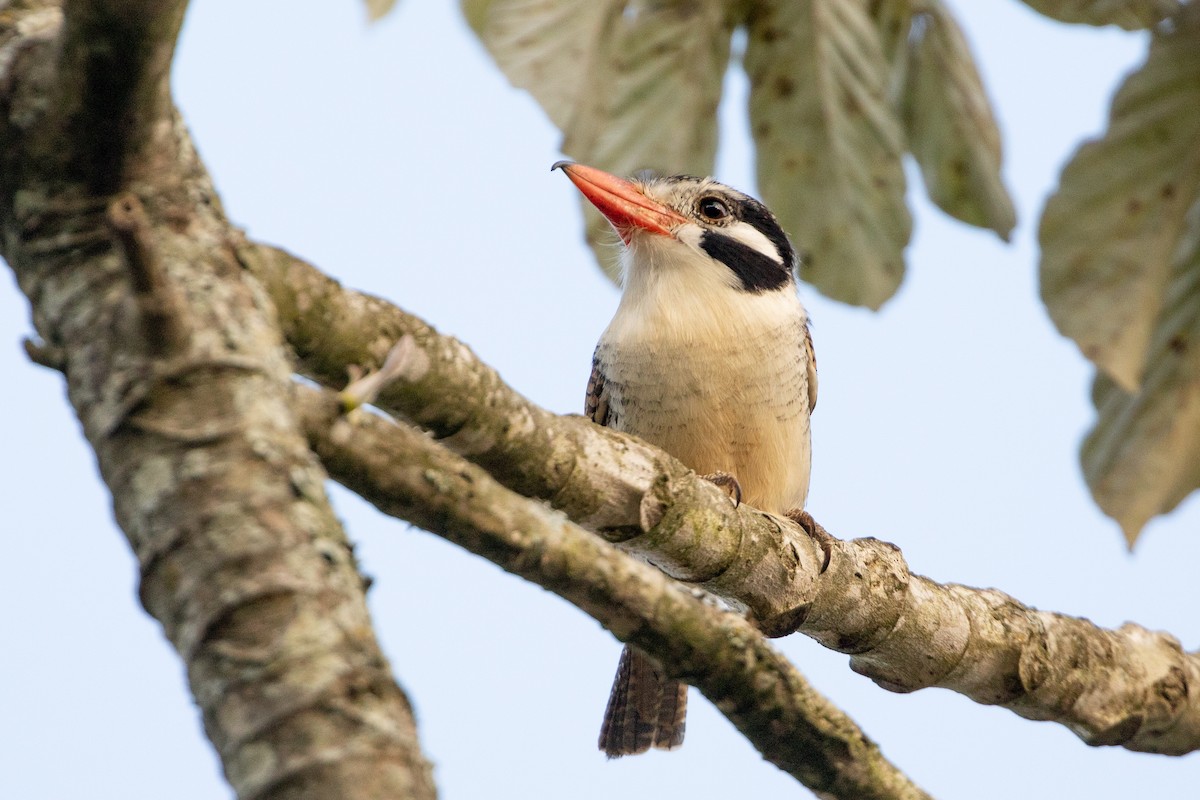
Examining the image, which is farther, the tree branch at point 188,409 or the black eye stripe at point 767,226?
the black eye stripe at point 767,226

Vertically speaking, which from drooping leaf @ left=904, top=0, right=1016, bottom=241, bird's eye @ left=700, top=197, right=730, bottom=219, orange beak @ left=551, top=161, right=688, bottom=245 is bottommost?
drooping leaf @ left=904, top=0, right=1016, bottom=241

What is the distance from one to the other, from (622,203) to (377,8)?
4.97ft

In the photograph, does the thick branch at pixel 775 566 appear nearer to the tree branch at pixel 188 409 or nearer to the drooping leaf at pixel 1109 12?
the tree branch at pixel 188 409

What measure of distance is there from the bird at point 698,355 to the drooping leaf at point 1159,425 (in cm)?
76

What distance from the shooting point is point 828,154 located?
3307 millimetres

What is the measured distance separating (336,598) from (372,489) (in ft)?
1.71

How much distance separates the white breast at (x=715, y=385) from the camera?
140 inches

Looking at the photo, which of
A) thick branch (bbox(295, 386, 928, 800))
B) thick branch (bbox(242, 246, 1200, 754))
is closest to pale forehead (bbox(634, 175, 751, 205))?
thick branch (bbox(242, 246, 1200, 754))

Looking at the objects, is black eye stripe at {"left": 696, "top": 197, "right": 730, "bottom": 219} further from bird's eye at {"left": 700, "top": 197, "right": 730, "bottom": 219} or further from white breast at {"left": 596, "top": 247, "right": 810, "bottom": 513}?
white breast at {"left": 596, "top": 247, "right": 810, "bottom": 513}

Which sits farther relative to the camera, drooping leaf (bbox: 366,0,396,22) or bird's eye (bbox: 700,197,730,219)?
bird's eye (bbox: 700,197,730,219)

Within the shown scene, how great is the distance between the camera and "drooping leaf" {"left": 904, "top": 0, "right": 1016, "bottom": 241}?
3160mm

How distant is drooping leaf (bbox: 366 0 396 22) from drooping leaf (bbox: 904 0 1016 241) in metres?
1.33

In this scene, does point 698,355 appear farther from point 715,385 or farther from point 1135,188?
point 1135,188

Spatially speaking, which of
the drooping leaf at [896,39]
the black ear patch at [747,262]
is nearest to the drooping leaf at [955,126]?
the drooping leaf at [896,39]
